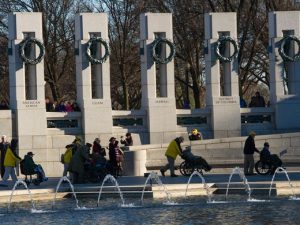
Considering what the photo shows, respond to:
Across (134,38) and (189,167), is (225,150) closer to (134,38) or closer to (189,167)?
(189,167)

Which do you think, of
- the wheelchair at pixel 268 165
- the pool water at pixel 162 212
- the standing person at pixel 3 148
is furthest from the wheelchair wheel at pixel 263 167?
the standing person at pixel 3 148

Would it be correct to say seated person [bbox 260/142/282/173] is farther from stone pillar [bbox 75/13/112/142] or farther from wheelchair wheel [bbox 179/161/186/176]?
stone pillar [bbox 75/13/112/142]

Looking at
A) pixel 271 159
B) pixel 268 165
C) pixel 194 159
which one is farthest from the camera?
pixel 194 159

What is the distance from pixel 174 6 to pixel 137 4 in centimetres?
257

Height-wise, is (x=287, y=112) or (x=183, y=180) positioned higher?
(x=287, y=112)

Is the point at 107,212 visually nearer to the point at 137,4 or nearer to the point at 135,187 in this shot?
the point at 135,187

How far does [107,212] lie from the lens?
2897cm

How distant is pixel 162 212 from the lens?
2852cm

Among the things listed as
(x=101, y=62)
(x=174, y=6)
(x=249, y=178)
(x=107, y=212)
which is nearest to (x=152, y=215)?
(x=107, y=212)

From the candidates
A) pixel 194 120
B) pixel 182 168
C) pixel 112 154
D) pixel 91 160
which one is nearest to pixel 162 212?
pixel 91 160

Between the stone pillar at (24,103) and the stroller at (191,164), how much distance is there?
621 centimetres

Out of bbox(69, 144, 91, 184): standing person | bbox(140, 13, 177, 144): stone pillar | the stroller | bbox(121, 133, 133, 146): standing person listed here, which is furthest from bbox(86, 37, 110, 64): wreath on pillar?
bbox(69, 144, 91, 184): standing person

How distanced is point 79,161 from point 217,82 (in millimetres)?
10828

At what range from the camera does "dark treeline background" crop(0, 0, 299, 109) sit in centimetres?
6250
